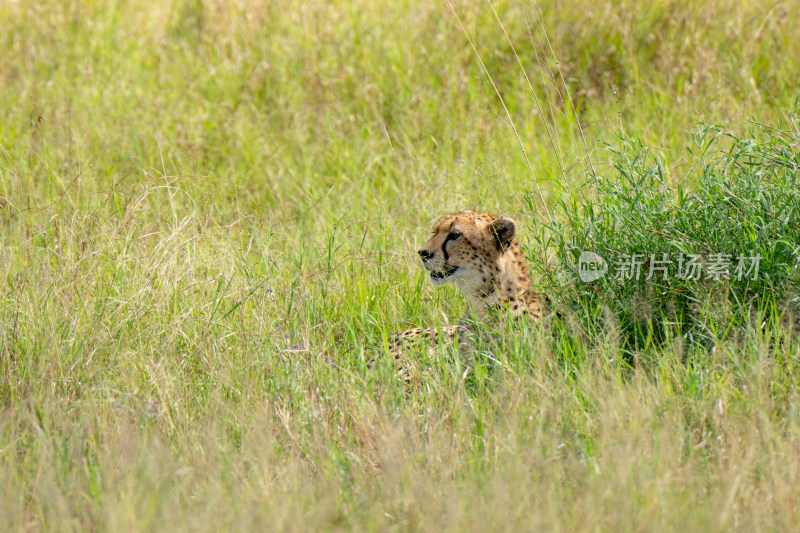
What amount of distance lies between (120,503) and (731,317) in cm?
199

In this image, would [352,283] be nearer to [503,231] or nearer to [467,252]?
[467,252]

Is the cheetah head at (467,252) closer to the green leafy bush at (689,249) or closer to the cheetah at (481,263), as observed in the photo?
the cheetah at (481,263)

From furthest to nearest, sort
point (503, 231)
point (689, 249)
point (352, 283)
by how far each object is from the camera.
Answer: point (352, 283)
point (503, 231)
point (689, 249)

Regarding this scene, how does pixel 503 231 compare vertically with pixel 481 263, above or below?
above

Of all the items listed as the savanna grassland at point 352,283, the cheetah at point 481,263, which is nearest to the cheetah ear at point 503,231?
the cheetah at point 481,263

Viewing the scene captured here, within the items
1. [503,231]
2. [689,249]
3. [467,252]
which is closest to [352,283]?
[467,252]

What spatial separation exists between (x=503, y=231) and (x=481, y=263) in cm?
16

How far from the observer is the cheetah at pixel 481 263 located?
3514 mm

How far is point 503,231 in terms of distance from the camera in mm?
3523

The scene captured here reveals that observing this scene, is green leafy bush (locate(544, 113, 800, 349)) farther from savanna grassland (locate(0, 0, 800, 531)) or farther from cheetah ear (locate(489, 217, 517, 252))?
cheetah ear (locate(489, 217, 517, 252))

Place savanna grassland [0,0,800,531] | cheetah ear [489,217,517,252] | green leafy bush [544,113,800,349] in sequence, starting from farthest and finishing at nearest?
1. cheetah ear [489,217,517,252]
2. green leafy bush [544,113,800,349]
3. savanna grassland [0,0,800,531]

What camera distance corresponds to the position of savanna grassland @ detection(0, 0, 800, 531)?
230 centimetres

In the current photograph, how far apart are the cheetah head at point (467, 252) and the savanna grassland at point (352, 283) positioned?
0.16 metres

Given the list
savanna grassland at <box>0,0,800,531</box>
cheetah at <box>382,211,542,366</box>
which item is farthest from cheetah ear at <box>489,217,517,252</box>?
savanna grassland at <box>0,0,800,531</box>
